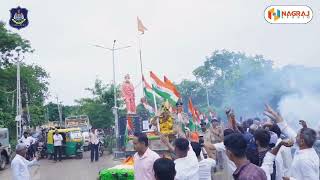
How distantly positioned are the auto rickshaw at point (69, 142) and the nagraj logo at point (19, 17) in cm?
739

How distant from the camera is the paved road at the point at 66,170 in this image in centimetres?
1862

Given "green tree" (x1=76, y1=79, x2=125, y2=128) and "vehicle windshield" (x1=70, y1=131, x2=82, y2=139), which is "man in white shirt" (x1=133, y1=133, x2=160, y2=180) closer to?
"vehicle windshield" (x1=70, y1=131, x2=82, y2=139)

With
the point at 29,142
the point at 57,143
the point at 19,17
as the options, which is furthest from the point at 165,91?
the point at 19,17

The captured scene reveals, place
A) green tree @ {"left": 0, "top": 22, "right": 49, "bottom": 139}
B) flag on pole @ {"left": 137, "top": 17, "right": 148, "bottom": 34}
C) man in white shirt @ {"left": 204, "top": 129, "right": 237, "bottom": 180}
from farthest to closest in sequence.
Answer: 1. green tree @ {"left": 0, "top": 22, "right": 49, "bottom": 139}
2. flag on pole @ {"left": 137, "top": 17, "right": 148, "bottom": 34}
3. man in white shirt @ {"left": 204, "top": 129, "right": 237, "bottom": 180}

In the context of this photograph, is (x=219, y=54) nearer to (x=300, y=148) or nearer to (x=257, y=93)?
(x=257, y=93)

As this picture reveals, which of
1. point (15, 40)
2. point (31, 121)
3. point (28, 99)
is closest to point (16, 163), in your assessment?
point (15, 40)

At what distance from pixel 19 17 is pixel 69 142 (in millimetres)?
8663

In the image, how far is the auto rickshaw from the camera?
26.2 m

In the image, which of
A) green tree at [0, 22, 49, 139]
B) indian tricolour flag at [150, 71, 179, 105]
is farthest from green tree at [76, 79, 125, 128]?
indian tricolour flag at [150, 71, 179, 105]

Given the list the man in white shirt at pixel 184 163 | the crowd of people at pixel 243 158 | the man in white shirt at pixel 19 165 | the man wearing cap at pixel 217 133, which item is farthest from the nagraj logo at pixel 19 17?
the man in white shirt at pixel 184 163

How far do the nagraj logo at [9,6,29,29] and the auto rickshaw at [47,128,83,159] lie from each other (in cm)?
739

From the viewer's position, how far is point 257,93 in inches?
1519

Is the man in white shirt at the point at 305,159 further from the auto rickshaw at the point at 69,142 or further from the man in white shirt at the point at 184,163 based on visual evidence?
the auto rickshaw at the point at 69,142

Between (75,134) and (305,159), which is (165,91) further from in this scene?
(75,134)
